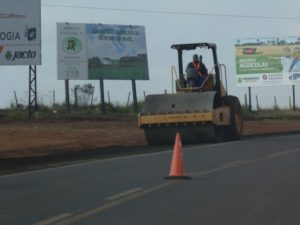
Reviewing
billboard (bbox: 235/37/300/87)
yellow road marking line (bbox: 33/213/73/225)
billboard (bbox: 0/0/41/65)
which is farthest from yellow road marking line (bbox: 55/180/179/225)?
billboard (bbox: 235/37/300/87)

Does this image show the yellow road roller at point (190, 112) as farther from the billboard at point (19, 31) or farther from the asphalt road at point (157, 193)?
the billboard at point (19, 31)

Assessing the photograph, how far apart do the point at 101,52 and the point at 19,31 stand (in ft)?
29.6

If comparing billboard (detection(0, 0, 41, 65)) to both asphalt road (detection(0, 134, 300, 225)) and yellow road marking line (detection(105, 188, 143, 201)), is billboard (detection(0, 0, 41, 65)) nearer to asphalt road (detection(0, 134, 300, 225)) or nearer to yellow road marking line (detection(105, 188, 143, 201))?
asphalt road (detection(0, 134, 300, 225))

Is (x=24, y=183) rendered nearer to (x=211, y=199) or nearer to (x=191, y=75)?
(x=211, y=199)

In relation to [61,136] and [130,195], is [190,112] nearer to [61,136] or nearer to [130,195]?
[61,136]

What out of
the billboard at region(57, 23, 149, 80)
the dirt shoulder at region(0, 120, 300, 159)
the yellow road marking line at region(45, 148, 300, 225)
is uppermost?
the billboard at region(57, 23, 149, 80)

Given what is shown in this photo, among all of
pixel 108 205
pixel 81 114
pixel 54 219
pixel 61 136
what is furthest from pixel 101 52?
pixel 54 219

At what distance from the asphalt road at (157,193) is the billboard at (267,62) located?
47.7m

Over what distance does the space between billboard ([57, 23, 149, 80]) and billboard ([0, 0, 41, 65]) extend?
519cm

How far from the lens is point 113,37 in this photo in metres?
51.3

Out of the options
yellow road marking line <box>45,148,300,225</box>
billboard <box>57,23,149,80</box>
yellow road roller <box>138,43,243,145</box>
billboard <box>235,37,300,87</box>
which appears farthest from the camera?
billboard <box>235,37,300,87</box>

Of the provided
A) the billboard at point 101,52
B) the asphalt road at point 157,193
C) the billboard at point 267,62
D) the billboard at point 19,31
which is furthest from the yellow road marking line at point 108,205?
the billboard at point 267,62

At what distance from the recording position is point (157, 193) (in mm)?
12203

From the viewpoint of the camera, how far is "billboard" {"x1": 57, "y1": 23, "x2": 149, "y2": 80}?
48.4 m
